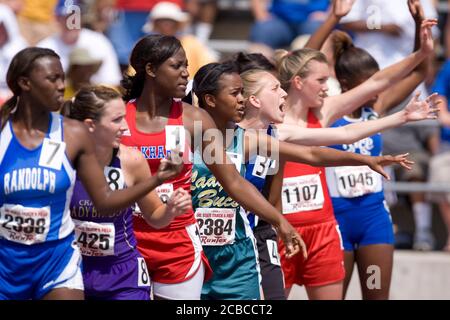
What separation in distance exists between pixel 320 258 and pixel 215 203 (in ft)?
4.25

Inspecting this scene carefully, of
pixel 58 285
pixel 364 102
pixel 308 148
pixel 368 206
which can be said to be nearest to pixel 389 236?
pixel 368 206

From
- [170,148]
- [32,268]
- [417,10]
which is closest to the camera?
[32,268]

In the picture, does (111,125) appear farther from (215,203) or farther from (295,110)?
(295,110)

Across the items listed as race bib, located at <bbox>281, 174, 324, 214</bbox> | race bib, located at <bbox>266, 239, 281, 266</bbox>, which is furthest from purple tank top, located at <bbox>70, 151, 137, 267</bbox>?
race bib, located at <bbox>281, 174, 324, 214</bbox>

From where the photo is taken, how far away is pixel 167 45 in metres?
6.50

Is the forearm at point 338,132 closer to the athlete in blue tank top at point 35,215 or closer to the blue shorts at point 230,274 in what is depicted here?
the blue shorts at point 230,274

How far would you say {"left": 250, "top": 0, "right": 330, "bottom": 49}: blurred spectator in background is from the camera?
11.8 m

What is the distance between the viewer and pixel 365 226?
8.06 m

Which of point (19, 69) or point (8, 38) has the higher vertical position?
point (19, 69)

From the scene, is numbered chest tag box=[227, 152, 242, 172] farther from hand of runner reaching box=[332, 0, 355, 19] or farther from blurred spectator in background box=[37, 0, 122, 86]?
blurred spectator in background box=[37, 0, 122, 86]

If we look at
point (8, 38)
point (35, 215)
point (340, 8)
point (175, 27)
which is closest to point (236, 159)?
point (35, 215)

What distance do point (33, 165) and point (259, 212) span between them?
54.3 inches

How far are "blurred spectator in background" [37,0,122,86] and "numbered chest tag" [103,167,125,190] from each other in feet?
14.4

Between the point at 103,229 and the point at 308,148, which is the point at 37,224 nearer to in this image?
the point at 103,229
